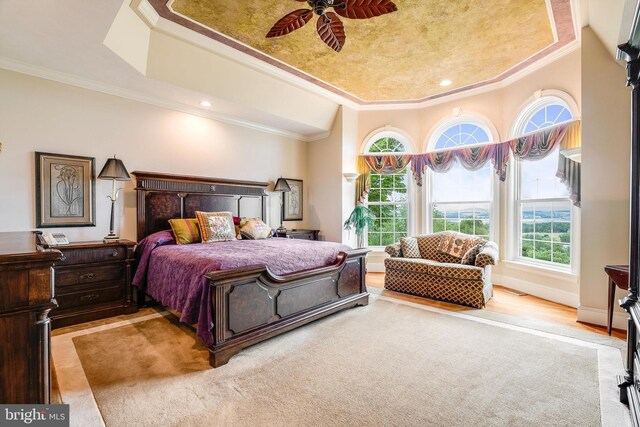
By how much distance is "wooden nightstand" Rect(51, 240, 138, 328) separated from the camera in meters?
3.04

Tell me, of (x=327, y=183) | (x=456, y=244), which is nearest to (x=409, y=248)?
(x=456, y=244)

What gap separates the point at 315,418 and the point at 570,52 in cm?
506

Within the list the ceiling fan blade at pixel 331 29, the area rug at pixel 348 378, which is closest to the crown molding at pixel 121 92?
the ceiling fan blade at pixel 331 29

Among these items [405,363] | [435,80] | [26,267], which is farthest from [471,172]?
[26,267]

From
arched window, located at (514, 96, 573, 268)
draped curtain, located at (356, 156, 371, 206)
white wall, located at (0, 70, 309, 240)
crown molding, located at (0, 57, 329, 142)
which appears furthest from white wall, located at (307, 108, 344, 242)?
arched window, located at (514, 96, 573, 268)

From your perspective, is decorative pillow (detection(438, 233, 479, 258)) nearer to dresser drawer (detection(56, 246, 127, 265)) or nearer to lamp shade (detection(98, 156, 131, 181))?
dresser drawer (detection(56, 246, 127, 265))

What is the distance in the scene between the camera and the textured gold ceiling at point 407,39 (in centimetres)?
296

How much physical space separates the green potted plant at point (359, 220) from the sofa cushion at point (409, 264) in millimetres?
1178

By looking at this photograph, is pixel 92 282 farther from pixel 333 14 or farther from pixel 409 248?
pixel 409 248

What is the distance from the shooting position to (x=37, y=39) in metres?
2.73

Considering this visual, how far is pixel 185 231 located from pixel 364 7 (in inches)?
125

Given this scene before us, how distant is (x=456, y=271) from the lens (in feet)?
12.6

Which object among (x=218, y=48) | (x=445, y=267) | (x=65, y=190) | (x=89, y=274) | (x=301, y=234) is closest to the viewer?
(x=89, y=274)

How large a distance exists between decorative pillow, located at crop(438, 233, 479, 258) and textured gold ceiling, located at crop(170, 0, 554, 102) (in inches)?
97.9
